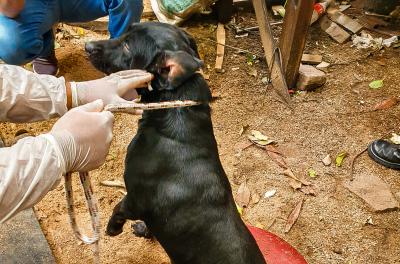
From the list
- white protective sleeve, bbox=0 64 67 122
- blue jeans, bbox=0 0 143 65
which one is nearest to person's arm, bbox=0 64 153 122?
white protective sleeve, bbox=0 64 67 122

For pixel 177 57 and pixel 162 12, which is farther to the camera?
pixel 162 12

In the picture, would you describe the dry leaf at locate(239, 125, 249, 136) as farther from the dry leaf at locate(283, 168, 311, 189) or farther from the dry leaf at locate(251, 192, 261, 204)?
the dry leaf at locate(251, 192, 261, 204)

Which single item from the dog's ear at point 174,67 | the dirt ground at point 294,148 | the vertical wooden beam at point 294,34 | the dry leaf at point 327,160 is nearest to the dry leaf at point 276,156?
the dirt ground at point 294,148

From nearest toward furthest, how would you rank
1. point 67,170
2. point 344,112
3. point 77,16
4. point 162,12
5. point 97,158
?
point 67,170 < point 97,158 < point 77,16 < point 344,112 < point 162,12

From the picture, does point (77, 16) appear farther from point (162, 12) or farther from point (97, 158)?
point (97, 158)

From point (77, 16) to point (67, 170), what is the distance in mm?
2324

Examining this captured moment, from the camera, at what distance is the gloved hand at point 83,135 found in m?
A: 2.14

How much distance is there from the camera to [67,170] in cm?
218

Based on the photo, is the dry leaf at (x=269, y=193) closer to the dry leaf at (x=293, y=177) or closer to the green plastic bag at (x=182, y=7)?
the dry leaf at (x=293, y=177)

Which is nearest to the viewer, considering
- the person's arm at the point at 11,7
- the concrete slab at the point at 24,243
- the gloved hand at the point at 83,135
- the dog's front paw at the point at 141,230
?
the gloved hand at the point at 83,135

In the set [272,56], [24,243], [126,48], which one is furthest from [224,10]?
[24,243]

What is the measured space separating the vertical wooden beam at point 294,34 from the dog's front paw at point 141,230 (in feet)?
7.03

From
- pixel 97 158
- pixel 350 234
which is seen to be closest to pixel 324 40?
pixel 350 234

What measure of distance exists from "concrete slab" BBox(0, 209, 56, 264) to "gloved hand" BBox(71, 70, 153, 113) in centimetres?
104
